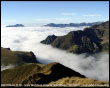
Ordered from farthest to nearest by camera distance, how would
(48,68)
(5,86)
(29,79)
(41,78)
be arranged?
(48,68) → (29,79) → (41,78) → (5,86)

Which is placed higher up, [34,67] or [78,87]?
[78,87]

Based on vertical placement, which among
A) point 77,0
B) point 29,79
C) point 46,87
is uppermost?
point 77,0

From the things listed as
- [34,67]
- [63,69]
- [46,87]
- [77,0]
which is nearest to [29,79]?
[63,69]

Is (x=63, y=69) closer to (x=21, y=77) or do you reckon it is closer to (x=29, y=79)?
(x=29, y=79)

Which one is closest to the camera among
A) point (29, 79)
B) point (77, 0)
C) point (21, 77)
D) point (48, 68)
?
point (77, 0)

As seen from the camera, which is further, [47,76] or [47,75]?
[47,75]

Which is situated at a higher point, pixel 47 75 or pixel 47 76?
pixel 47 76

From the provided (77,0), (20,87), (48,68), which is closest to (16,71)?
(48,68)

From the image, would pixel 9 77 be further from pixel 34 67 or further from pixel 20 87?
pixel 20 87

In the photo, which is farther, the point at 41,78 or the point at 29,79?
the point at 29,79
